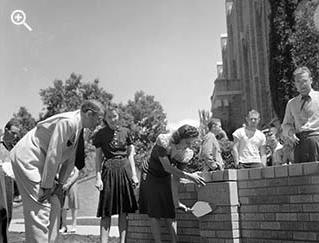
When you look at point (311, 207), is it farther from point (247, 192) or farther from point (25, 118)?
point (25, 118)

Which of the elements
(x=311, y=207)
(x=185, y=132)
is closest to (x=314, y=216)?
(x=311, y=207)

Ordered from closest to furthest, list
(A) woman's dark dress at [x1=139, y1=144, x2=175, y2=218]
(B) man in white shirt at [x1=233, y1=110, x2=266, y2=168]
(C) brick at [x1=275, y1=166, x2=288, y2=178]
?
(C) brick at [x1=275, y1=166, x2=288, y2=178] → (A) woman's dark dress at [x1=139, y1=144, x2=175, y2=218] → (B) man in white shirt at [x1=233, y1=110, x2=266, y2=168]

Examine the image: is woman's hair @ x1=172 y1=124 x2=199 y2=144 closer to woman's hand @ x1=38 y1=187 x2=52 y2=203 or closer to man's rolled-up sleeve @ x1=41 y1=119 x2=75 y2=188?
man's rolled-up sleeve @ x1=41 y1=119 x2=75 y2=188

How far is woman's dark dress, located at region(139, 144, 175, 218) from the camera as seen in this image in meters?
5.63

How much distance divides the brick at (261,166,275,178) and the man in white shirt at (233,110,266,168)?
3.49m

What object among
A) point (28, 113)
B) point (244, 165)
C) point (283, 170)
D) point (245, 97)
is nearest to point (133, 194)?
point (283, 170)

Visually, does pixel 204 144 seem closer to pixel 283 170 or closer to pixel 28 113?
pixel 283 170

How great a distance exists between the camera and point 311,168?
14.9 ft

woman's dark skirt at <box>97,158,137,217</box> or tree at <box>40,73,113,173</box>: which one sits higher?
tree at <box>40,73,113,173</box>

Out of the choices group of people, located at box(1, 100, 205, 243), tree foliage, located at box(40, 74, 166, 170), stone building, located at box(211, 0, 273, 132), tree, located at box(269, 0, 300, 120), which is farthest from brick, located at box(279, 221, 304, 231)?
tree foliage, located at box(40, 74, 166, 170)

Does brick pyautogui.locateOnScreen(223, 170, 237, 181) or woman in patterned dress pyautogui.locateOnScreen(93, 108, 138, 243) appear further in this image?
woman in patterned dress pyautogui.locateOnScreen(93, 108, 138, 243)

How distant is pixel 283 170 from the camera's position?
15.8ft

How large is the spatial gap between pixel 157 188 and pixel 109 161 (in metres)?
0.94

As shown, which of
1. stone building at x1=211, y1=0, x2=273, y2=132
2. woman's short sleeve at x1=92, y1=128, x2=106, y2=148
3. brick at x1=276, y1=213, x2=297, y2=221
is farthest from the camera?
stone building at x1=211, y1=0, x2=273, y2=132
